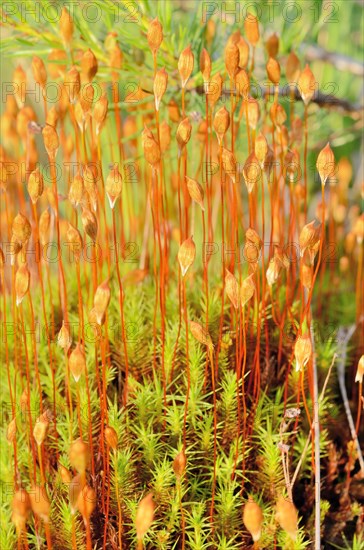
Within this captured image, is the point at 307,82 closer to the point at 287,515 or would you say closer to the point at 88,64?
the point at 88,64

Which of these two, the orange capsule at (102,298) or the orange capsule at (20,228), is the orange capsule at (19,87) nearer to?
the orange capsule at (20,228)

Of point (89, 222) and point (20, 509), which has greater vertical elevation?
point (89, 222)

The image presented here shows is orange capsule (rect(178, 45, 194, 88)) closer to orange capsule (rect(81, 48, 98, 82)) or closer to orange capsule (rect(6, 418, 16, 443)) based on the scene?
orange capsule (rect(81, 48, 98, 82))

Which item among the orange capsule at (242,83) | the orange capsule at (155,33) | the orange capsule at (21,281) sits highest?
the orange capsule at (155,33)

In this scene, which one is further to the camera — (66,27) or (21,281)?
(66,27)

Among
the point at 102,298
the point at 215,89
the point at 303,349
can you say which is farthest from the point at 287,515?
the point at 215,89

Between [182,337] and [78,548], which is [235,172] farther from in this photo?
[78,548]

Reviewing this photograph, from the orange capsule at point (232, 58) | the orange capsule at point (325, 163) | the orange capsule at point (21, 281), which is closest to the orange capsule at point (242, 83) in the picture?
the orange capsule at point (232, 58)

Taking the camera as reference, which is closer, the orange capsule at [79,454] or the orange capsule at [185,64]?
the orange capsule at [79,454]

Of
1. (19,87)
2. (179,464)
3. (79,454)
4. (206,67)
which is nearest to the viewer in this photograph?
(79,454)

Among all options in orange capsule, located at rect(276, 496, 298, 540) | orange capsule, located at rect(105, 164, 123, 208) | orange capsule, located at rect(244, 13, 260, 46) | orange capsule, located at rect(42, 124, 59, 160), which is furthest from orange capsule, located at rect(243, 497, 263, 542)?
orange capsule, located at rect(244, 13, 260, 46)

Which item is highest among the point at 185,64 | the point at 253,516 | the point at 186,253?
the point at 185,64

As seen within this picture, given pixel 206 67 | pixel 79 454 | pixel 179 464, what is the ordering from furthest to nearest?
pixel 206 67 → pixel 179 464 → pixel 79 454
